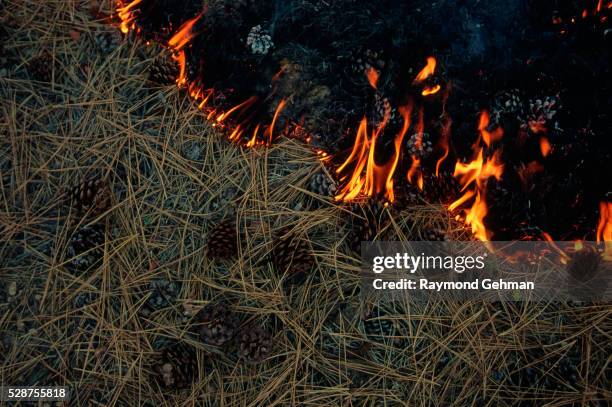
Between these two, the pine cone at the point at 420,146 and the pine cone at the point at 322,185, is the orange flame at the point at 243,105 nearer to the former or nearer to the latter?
Result: the pine cone at the point at 322,185

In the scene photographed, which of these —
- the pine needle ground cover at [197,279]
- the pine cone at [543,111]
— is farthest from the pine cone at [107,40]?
the pine cone at [543,111]

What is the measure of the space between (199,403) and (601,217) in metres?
1.63

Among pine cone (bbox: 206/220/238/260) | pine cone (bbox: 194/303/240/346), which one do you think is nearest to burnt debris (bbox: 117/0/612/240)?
pine cone (bbox: 206/220/238/260)

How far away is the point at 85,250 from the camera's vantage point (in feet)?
6.59

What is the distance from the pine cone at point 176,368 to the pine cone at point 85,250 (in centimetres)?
45

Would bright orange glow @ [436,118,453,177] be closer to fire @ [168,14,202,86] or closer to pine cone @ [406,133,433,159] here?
pine cone @ [406,133,433,159]

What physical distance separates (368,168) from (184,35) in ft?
3.07

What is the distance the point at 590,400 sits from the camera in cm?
183

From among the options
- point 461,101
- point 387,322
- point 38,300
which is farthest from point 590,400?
point 38,300

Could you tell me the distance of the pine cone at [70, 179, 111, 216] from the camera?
2.03 metres

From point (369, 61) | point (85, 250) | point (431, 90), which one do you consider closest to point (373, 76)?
point (369, 61)

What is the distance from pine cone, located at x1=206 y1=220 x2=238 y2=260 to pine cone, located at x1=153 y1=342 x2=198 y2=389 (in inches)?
14.3

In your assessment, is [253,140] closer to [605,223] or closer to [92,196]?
[92,196]

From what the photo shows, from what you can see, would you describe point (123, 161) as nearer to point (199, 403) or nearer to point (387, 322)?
point (199, 403)
